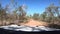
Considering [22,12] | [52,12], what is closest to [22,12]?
[22,12]

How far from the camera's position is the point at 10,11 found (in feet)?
58.7

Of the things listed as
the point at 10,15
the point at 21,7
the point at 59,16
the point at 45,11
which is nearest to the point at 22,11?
the point at 21,7

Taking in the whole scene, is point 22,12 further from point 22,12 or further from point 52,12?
point 52,12

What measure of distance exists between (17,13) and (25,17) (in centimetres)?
160

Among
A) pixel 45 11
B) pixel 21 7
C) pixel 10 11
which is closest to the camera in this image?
pixel 10 11

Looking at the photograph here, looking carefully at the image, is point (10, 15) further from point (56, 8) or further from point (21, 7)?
point (56, 8)

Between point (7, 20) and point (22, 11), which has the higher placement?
point (22, 11)

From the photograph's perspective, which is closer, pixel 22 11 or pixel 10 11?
pixel 10 11

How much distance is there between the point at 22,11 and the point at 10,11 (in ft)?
7.08

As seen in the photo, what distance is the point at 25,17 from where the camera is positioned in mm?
20156

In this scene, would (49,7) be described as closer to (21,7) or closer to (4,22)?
(21,7)

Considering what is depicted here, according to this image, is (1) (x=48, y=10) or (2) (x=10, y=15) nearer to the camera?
(2) (x=10, y=15)

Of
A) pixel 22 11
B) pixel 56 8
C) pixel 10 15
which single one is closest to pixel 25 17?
pixel 22 11

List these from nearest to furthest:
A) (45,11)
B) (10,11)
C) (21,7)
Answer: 1. (10,11)
2. (21,7)
3. (45,11)
